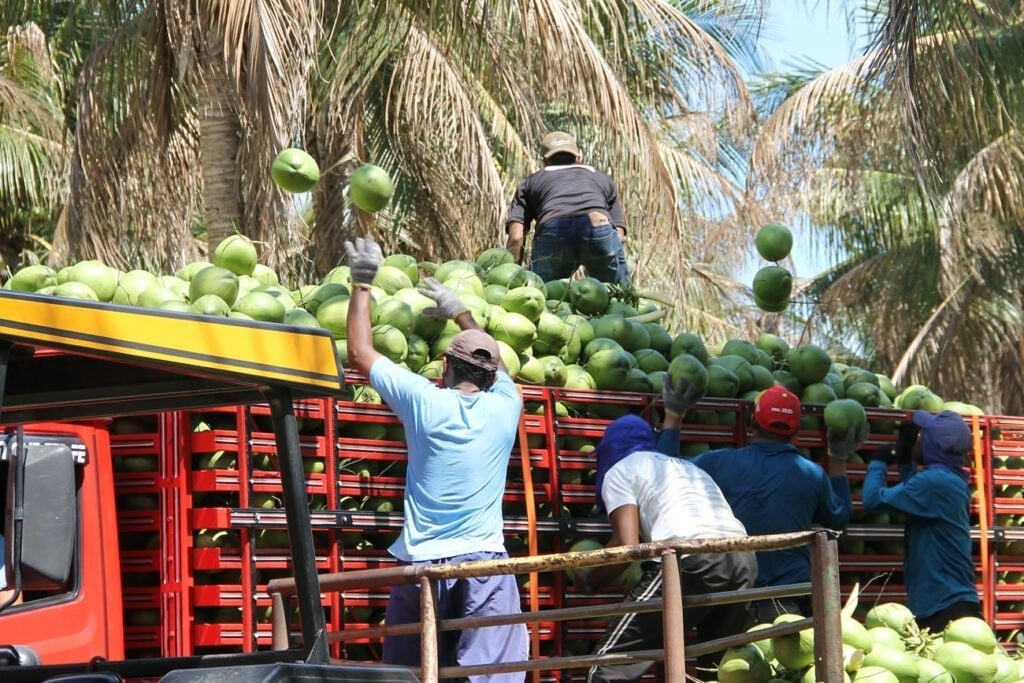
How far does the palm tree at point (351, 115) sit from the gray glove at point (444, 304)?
3.16 metres

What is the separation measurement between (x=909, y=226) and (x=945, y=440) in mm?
16423

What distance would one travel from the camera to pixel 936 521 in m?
6.70

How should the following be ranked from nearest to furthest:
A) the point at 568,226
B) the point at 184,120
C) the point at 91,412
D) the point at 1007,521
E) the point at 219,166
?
the point at 91,412, the point at 1007,521, the point at 568,226, the point at 219,166, the point at 184,120

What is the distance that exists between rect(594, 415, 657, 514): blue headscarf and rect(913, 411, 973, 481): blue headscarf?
1.56 m

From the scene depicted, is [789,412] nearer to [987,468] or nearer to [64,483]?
[987,468]

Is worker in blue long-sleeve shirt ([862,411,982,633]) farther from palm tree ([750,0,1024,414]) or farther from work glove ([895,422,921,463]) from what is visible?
palm tree ([750,0,1024,414])

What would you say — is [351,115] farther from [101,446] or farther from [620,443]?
[101,446]

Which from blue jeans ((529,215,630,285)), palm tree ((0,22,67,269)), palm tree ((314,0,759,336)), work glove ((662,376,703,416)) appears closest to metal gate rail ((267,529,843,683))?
work glove ((662,376,703,416))

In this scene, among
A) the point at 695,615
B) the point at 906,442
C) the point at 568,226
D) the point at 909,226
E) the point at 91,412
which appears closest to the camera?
the point at 91,412

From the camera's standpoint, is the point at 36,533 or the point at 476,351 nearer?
the point at 36,533

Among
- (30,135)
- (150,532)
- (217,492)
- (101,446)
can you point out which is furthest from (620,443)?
(30,135)

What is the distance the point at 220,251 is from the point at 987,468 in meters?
3.93

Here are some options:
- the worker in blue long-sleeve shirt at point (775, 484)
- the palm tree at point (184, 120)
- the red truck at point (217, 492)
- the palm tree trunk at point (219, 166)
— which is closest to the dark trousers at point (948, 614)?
the red truck at point (217, 492)

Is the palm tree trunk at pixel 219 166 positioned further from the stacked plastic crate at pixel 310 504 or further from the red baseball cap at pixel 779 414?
the red baseball cap at pixel 779 414
